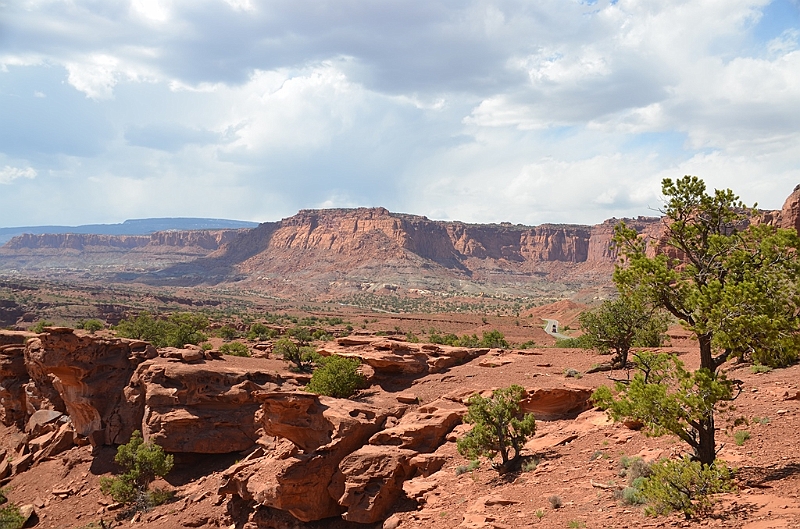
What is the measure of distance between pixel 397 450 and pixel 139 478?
11777 mm

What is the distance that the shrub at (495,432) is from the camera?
15156 mm

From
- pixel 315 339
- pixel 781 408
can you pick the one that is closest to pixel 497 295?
pixel 315 339

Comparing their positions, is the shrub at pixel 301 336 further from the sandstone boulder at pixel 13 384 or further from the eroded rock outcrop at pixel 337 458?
the eroded rock outcrop at pixel 337 458

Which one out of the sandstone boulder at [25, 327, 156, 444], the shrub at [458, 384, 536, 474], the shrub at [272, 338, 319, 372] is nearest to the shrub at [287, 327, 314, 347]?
the shrub at [272, 338, 319, 372]

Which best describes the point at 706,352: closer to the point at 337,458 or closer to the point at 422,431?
the point at 422,431

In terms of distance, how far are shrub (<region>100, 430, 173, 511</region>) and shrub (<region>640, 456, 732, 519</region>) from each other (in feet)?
62.3

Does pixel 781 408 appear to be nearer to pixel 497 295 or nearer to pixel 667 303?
pixel 667 303

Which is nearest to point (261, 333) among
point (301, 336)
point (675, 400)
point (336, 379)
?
point (301, 336)

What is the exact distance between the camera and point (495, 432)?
15.4 meters

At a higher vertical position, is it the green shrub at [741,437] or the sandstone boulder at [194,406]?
the green shrub at [741,437]

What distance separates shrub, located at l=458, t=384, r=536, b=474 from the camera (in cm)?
1516

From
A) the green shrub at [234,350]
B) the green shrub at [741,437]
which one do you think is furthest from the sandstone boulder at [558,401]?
the green shrub at [234,350]

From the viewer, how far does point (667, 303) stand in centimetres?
985

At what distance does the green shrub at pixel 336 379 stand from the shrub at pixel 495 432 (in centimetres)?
980
